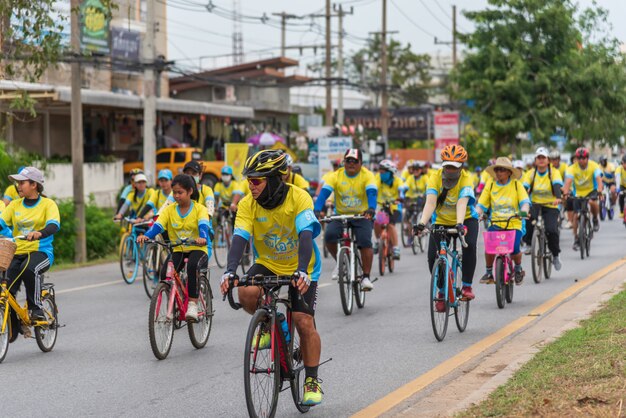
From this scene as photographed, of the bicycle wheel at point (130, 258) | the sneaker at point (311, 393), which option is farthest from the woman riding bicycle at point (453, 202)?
the bicycle wheel at point (130, 258)

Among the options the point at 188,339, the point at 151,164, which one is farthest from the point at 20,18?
the point at 151,164

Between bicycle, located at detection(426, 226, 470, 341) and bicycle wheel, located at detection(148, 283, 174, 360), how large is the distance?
2497 mm

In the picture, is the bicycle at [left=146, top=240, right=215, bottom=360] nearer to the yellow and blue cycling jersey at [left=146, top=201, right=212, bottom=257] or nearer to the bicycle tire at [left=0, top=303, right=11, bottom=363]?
the yellow and blue cycling jersey at [left=146, top=201, right=212, bottom=257]

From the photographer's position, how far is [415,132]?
7381 centimetres

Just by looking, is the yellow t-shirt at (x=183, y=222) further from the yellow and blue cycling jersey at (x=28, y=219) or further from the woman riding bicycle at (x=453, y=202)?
the woman riding bicycle at (x=453, y=202)

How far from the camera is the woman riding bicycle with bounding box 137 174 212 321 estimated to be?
1103 cm

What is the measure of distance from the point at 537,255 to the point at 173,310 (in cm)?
749

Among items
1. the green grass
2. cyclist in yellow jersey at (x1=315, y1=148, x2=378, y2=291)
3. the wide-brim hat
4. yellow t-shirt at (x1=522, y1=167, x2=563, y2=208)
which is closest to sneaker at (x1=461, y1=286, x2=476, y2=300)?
the green grass

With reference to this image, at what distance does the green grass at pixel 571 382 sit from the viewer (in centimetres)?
692

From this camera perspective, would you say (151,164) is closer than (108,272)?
No

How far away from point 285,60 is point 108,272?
128 ft

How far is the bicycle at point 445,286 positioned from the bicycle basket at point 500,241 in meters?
1.65

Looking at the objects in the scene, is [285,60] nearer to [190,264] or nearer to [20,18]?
[20,18]

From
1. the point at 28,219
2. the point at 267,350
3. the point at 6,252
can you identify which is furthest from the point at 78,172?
the point at 267,350
